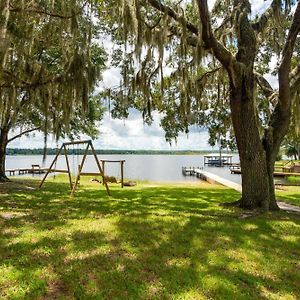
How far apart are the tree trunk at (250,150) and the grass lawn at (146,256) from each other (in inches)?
44.3

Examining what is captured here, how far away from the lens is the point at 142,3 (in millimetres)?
7660

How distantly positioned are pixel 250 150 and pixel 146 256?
14.7 ft

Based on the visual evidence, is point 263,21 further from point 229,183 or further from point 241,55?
point 229,183

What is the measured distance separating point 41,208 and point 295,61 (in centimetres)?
1033

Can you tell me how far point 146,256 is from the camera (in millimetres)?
4387

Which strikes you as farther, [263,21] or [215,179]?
[215,179]

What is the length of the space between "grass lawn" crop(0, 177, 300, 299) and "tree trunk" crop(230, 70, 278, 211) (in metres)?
1.12

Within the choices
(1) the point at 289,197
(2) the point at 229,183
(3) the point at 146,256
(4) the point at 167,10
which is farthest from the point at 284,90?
(2) the point at 229,183

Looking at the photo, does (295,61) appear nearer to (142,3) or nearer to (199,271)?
(142,3)

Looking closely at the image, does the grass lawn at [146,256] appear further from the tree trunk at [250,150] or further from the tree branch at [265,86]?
the tree branch at [265,86]

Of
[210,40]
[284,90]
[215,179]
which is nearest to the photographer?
[210,40]

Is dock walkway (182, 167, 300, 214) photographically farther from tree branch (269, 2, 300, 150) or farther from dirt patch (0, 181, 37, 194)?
dirt patch (0, 181, 37, 194)

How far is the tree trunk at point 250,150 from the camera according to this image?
25.7 feet

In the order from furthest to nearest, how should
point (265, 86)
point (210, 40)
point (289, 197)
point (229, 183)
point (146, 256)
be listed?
point (229, 183)
point (289, 197)
point (265, 86)
point (210, 40)
point (146, 256)
